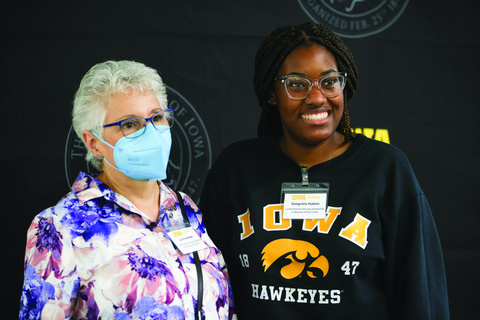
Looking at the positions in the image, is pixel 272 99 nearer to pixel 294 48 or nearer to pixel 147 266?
pixel 294 48

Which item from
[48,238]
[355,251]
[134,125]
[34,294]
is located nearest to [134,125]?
[134,125]

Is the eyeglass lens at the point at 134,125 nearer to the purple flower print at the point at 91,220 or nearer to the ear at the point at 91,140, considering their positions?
the ear at the point at 91,140

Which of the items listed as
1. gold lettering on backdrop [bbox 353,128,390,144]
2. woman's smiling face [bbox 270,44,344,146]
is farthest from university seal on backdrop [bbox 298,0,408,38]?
woman's smiling face [bbox 270,44,344,146]

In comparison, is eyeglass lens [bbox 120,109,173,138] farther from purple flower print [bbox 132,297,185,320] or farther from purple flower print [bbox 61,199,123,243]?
purple flower print [bbox 132,297,185,320]

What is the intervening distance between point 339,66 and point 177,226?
83 cm

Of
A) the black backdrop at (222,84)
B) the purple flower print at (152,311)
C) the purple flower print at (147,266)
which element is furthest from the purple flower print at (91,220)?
the black backdrop at (222,84)

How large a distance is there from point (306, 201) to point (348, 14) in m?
1.28

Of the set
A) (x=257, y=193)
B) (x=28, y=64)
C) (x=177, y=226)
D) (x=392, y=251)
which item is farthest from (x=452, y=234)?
(x=28, y=64)

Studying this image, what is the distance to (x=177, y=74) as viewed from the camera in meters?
2.43

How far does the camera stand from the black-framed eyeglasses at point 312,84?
5.34 feet

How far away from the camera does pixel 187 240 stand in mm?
1633

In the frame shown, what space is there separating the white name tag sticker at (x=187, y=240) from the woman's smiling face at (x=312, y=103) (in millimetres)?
528

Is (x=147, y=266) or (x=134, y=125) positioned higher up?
(x=134, y=125)

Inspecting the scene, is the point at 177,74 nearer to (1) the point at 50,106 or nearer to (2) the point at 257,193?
(1) the point at 50,106
